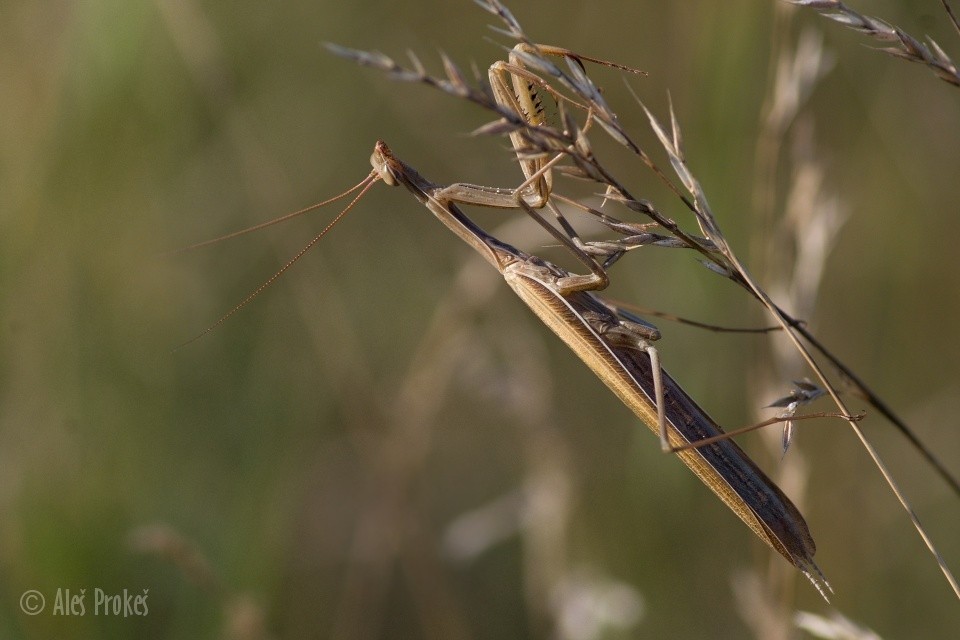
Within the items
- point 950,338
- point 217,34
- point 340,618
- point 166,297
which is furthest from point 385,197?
point 950,338

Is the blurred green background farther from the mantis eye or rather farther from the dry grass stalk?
the dry grass stalk

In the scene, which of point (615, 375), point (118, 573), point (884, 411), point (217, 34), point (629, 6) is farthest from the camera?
point (629, 6)

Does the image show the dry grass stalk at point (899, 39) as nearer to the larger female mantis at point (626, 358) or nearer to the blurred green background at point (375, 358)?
the larger female mantis at point (626, 358)

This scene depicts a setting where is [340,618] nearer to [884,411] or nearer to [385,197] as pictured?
[884,411]

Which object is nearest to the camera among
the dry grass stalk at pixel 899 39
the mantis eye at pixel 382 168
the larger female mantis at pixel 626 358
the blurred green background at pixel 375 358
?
the dry grass stalk at pixel 899 39

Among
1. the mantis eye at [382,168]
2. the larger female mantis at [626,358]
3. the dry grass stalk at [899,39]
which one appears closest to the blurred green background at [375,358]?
the larger female mantis at [626,358]

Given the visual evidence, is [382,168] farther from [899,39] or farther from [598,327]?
[899,39]

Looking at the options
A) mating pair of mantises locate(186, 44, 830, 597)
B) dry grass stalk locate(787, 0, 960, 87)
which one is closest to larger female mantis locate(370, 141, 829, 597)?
mating pair of mantises locate(186, 44, 830, 597)
